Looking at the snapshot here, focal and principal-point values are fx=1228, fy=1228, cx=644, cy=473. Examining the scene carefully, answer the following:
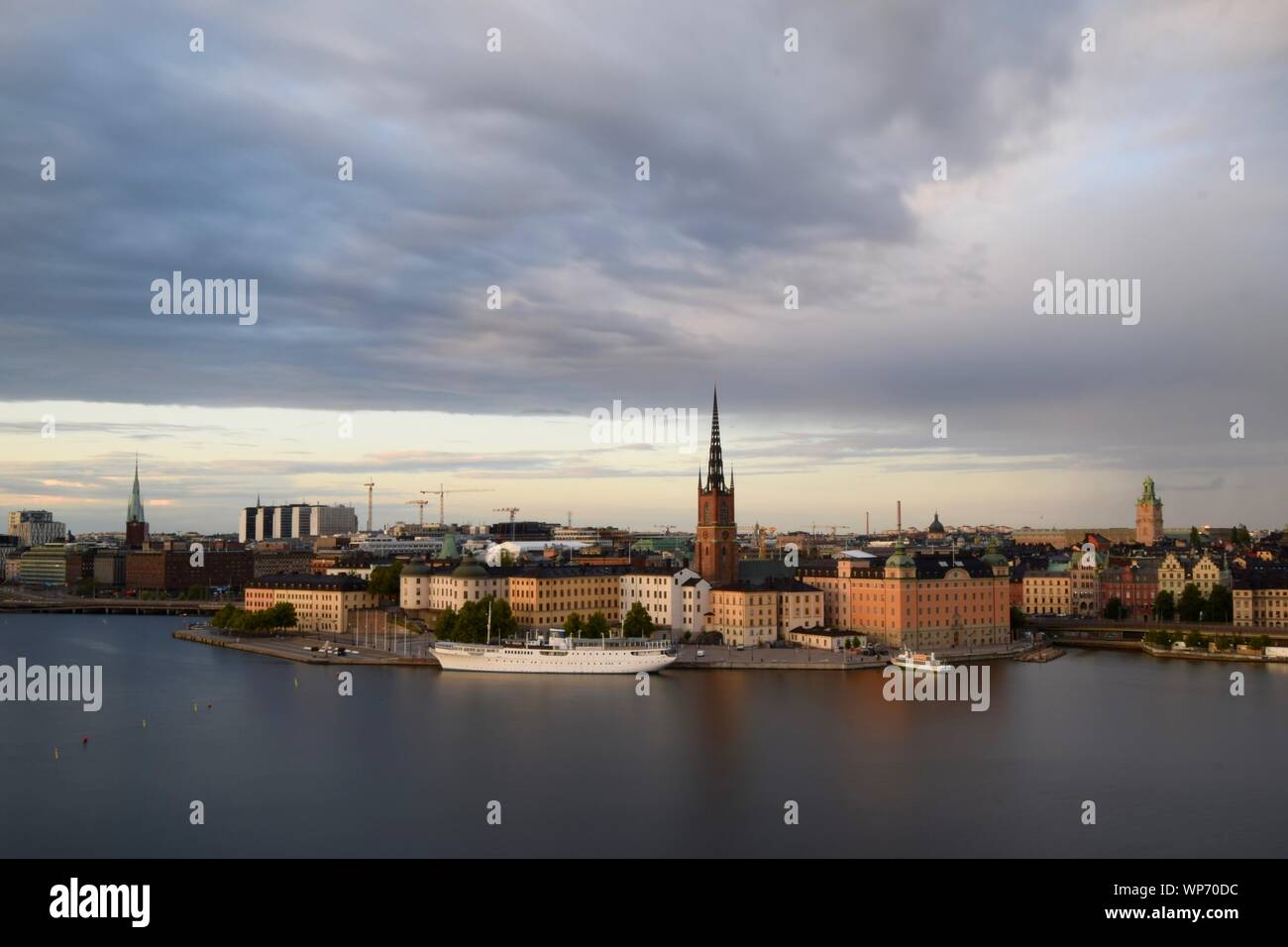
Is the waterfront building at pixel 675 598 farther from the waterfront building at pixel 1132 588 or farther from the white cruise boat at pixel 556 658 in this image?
the waterfront building at pixel 1132 588

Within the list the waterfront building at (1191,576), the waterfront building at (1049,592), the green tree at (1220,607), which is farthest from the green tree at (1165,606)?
the waterfront building at (1049,592)

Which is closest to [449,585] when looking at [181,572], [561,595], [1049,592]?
[561,595]

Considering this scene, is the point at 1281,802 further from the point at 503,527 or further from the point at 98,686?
the point at 503,527

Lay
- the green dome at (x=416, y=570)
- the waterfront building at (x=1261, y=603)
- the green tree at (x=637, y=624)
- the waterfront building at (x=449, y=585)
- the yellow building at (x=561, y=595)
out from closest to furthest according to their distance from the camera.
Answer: the green tree at (x=637, y=624) → the yellow building at (x=561, y=595) → the waterfront building at (x=449, y=585) → the waterfront building at (x=1261, y=603) → the green dome at (x=416, y=570)

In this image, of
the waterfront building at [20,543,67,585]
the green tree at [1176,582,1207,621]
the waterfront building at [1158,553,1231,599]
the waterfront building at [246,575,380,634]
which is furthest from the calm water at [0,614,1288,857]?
the waterfront building at [20,543,67,585]

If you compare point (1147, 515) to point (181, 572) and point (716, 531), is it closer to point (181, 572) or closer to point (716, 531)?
point (716, 531)
